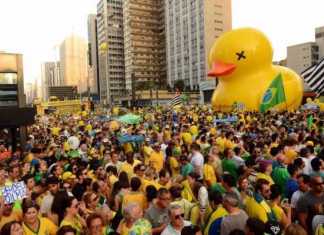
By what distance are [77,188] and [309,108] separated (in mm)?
20623

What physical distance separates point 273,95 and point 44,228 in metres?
21.8

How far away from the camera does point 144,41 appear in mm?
134125

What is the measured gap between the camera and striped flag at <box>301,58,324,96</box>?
34.7 feet

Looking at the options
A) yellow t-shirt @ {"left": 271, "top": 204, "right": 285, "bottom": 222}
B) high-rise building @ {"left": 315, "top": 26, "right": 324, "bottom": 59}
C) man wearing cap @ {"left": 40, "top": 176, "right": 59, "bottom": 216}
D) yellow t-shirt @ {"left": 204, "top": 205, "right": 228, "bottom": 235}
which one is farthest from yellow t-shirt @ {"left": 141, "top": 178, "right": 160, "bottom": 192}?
high-rise building @ {"left": 315, "top": 26, "right": 324, "bottom": 59}

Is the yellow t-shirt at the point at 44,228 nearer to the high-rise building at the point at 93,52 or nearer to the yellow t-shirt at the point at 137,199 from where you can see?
the yellow t-shirt at the point at 137,199

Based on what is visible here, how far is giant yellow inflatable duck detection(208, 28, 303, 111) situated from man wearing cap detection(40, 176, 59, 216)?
18.7m

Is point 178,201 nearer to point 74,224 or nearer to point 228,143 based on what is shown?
point 74,224

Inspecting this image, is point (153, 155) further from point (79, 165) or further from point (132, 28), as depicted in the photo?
point (132, 28)

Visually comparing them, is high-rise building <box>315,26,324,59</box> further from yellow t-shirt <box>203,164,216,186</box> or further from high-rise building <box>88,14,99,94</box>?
yellow t-shirt <box>203,164,216,186</box>

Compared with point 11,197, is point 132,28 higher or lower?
higher

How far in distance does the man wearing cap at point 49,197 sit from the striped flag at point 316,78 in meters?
7.50

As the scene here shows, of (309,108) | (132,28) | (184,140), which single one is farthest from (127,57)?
(184,140)

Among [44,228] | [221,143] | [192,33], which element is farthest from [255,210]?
[192,33]

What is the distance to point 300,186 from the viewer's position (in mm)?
5664
